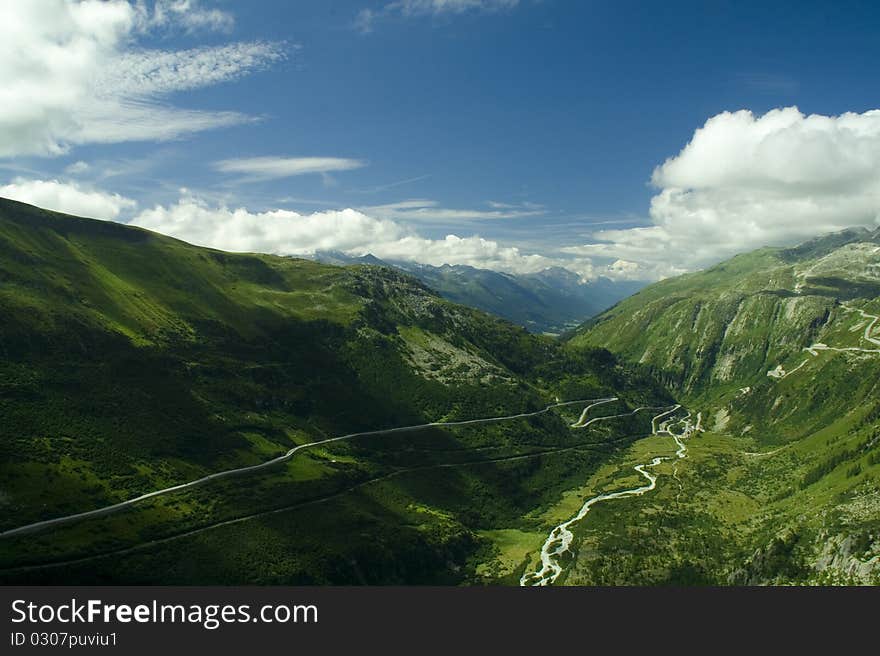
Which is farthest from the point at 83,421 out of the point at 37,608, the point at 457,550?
the point at 37,608

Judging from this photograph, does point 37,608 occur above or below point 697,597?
above

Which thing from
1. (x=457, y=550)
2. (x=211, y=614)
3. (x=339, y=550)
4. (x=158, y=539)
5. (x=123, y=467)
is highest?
(x=211, y=614)

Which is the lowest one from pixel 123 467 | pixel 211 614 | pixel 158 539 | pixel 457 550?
pixel 457 550

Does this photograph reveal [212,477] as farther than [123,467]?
Yes

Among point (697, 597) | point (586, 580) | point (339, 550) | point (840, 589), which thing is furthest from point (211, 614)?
point (586, 580)

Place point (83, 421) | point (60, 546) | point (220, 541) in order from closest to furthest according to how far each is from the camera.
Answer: point (60, 546) < point (220, 541) < point (83, 421)

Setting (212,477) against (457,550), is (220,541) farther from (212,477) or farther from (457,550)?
(457,550)

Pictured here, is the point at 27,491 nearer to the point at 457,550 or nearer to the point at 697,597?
the point at 457,550

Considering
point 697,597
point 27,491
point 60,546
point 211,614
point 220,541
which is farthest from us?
point 220,541

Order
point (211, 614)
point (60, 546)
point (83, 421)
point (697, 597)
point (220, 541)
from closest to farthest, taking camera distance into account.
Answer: point (211, 614) < point (697, 597) < point (60, 546) < point (220, 541) < point (83, 421)
